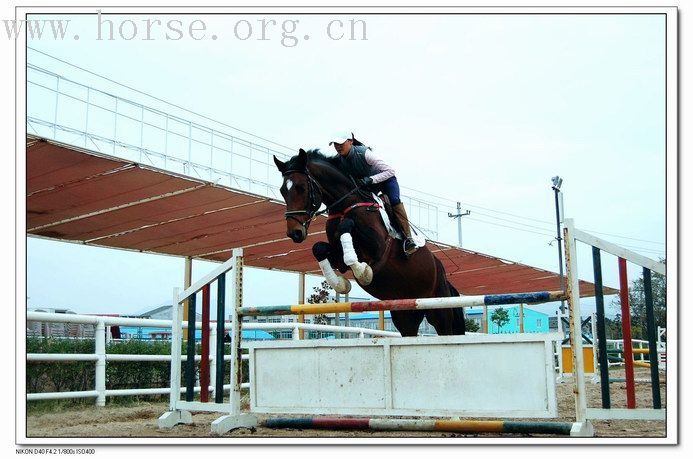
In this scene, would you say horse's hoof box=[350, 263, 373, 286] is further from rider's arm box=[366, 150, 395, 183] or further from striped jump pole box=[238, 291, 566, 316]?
rider's arm box=[366, 150, 395, 183]

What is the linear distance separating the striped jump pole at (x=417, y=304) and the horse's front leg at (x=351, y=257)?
0.23m

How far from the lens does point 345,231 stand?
14.0 feet

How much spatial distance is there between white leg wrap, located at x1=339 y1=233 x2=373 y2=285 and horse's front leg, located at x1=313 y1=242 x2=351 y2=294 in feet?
0.30

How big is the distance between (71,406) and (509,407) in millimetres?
3532

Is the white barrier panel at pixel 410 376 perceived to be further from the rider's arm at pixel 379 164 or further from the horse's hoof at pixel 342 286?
the rider's arm at pixel 379 164

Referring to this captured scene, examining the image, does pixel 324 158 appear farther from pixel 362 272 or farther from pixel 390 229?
pixel 362 272

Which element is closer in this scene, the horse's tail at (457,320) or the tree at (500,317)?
the horse's tail at (457,320)

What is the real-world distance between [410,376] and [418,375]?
47mm

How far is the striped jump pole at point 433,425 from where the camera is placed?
3545 millimetres

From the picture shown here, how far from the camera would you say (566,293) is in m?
3.59

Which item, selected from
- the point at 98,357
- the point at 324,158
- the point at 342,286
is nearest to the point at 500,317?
the point at 98,357

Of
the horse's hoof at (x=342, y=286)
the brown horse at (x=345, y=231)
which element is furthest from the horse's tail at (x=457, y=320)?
the horse's hoof at (x=342, y=286)

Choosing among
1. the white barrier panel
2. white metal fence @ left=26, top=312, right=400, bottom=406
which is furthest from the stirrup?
white metal fence @ left=26, top=312, right=400, bottom=406
